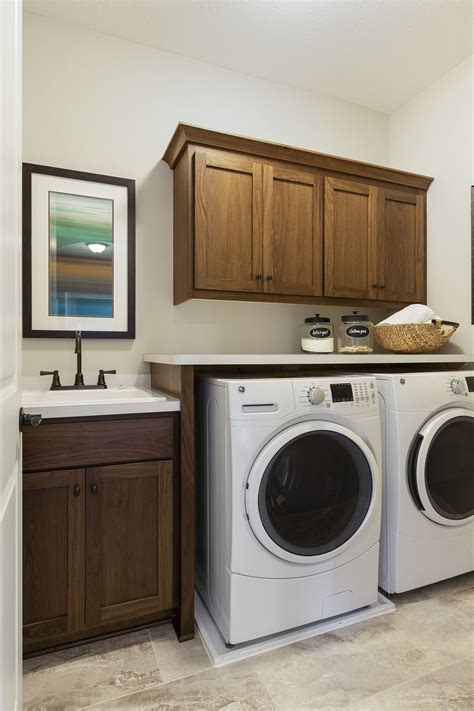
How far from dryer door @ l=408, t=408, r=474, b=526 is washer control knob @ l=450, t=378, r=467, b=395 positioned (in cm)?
9

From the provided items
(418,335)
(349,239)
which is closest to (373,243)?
(349,239)

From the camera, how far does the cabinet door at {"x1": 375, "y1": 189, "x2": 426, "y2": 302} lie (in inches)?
97.0

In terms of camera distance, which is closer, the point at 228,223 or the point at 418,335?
the point at 228,223

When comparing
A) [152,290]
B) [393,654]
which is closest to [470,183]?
[152,290]

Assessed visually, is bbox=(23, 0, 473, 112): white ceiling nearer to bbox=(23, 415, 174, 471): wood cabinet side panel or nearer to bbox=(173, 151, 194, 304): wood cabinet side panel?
bbox=(173, 151, 194, 304): wood cabinet side panel

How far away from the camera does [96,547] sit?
1.50 metres

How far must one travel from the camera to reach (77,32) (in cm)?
211

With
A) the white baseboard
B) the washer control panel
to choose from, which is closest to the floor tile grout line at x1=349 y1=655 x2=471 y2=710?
the white baseboard

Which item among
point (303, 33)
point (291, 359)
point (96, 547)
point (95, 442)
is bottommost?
point (96, 547)

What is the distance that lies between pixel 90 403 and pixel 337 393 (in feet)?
3.15

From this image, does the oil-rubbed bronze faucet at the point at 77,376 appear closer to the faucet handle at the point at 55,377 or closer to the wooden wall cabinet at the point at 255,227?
the faucet handle at the point at 55,377

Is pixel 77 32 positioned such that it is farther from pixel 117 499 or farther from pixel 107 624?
pixel 107 624

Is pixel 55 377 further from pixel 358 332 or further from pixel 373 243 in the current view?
pixel 373 243

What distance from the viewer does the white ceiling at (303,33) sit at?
2.00m
